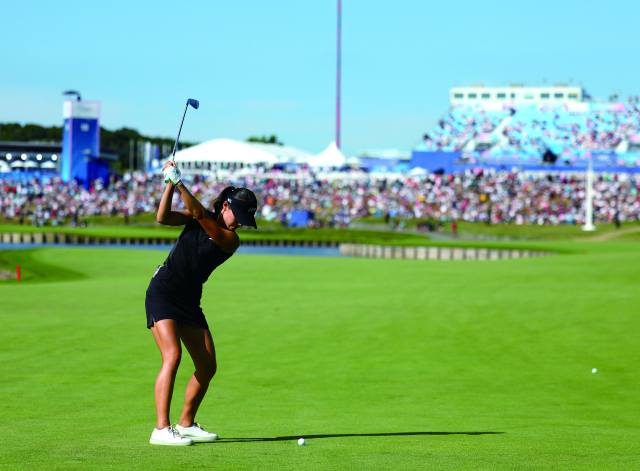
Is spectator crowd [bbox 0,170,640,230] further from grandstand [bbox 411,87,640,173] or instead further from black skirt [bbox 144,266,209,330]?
black skirt [bbox 144,266,209,330]

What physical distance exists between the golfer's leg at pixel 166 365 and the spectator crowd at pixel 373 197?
2780 inches

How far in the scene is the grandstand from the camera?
97062 mm

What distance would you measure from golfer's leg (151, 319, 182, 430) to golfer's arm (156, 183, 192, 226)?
35.4 inches

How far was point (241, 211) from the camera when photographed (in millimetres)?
7531

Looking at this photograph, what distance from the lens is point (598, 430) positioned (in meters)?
9.58

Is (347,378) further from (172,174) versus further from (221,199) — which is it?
(172,174)

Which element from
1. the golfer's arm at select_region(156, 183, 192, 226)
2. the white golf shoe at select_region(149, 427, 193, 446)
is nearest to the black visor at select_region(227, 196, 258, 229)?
the golfer's arm at select_region(156, 183, 192, 226)

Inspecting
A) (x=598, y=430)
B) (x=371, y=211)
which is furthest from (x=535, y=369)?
(x=371, y=211)

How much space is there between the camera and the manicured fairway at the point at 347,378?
7172 millimetres

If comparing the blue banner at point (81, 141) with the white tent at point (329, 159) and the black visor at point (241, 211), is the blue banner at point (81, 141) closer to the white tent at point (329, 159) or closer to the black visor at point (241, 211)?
the white tent at point (329, 159)

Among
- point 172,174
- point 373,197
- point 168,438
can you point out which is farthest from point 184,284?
point 373,197

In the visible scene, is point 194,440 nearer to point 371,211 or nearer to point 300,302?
point 300,302

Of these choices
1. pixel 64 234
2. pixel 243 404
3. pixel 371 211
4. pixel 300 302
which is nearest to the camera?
pixel 243 404

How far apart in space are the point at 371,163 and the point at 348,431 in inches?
4203
